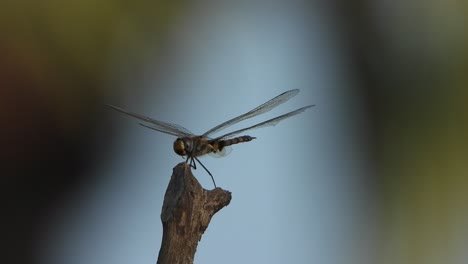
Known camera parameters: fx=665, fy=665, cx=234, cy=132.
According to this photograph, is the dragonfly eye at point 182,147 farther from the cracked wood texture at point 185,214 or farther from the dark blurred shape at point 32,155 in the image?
the cracked wood texture at point 185,214

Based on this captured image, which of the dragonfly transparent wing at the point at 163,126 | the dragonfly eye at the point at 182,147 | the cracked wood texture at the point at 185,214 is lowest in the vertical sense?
the cracked wood texture at the point at 185,214

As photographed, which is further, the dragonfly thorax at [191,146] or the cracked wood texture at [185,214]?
the dragonfly thorax at [191,146]

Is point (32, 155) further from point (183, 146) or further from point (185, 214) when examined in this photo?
point (185, 214)

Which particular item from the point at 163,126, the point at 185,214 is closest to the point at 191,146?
the point at 163,126

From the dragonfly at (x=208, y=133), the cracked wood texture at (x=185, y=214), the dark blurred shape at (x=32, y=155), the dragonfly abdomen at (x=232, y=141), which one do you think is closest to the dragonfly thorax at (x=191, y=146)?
the dragonfly at (x=208, y=133)

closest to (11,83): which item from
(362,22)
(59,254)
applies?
(59,254)

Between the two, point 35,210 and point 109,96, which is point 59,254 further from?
point 109,96

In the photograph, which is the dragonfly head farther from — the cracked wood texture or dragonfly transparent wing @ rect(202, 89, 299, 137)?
the cracked wood texture
